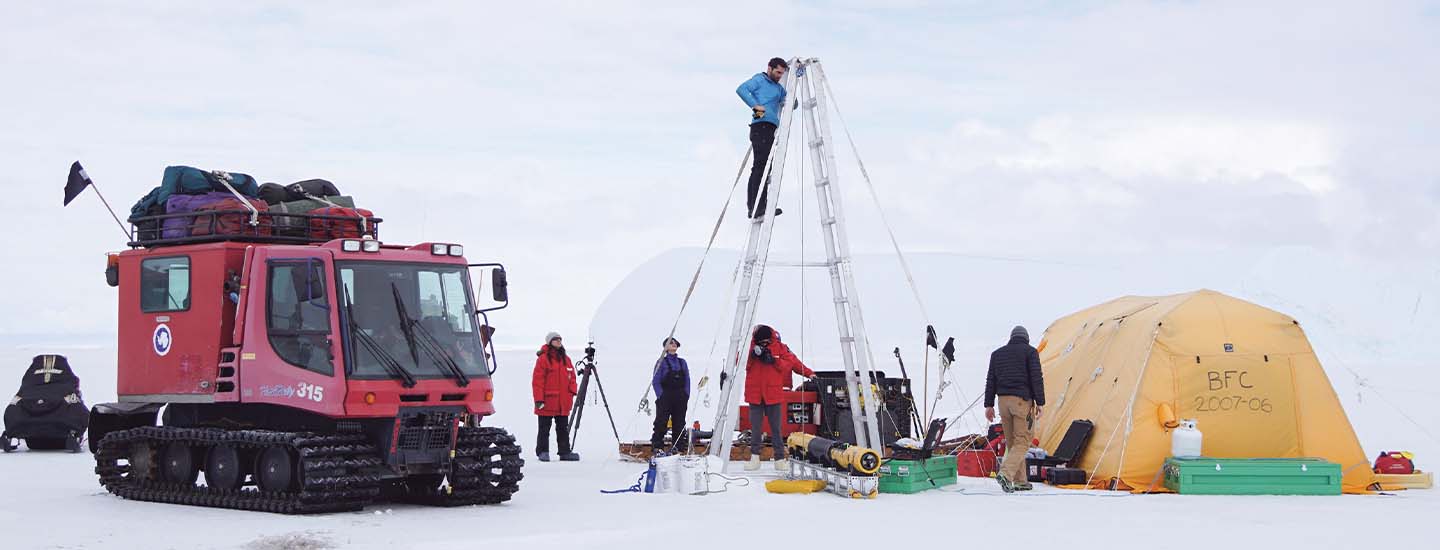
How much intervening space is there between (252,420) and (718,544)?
4.87 metres

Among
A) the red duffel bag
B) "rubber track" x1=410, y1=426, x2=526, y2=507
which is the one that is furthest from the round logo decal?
"rubber track" x1=410, y1=426, x2=526, y2=507

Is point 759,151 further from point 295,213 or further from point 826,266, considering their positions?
point 295,213

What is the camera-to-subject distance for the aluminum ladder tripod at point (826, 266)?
50.4 feet

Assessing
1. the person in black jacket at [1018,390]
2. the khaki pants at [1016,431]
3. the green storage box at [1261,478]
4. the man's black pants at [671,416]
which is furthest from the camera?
the man's black pants at [671,416]

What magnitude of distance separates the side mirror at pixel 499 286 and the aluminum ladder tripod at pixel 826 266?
297cm

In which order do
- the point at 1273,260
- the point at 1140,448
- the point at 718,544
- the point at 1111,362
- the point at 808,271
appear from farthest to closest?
the point at 1273,260, the point at 808,271, the point at 1111,362, the point at 1140,448, the point at 718,544

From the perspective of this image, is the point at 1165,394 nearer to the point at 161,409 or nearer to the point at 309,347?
the point at 309,347

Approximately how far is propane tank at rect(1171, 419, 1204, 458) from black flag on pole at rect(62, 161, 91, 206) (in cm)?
1046

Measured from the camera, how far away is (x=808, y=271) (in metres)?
59.8

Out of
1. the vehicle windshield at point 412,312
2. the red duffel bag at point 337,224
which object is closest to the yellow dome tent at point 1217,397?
the vehicle windshield at point 412,312

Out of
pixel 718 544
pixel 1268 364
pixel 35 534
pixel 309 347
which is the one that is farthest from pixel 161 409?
pixel 1268 364

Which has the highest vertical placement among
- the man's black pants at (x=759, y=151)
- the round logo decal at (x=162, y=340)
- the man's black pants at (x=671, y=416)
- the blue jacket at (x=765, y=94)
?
the blue jacket at (x=765, y=94)

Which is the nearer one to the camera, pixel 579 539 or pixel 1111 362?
pixel 579 539

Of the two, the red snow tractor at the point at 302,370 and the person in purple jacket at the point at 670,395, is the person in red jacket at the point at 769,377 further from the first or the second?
the red snow tractor at the point at 302,370
